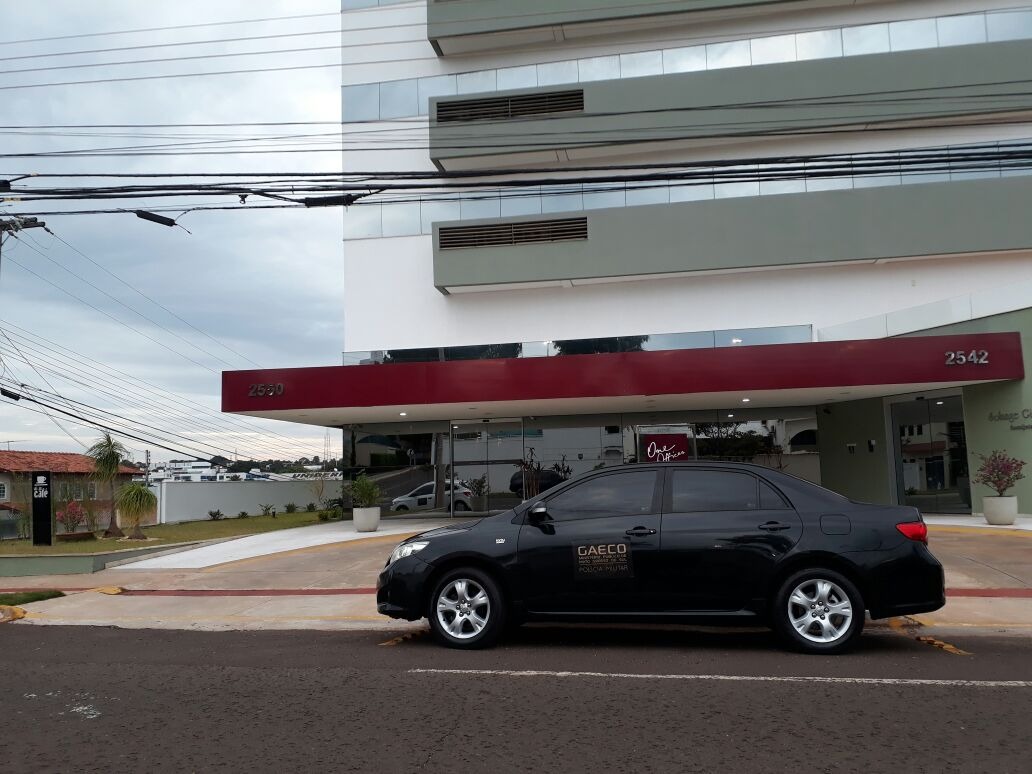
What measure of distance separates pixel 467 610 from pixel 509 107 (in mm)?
21950

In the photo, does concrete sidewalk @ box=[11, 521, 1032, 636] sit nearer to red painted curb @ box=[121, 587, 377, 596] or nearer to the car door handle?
red painted curb @ box=[121, 587, 377, 596]

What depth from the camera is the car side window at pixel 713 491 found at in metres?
7.71

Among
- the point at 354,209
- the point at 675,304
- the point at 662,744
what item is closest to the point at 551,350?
the point at 675,304

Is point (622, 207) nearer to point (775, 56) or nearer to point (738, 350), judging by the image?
point (775, 56)

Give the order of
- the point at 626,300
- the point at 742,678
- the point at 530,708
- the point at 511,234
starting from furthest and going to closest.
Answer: the point at 626,300 → the point at 511,234 → the point at 742,678 → the point at 530,708

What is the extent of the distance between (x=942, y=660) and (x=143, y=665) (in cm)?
705

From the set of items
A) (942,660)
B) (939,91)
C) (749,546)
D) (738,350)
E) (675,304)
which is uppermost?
(939,91)

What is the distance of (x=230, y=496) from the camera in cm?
3606

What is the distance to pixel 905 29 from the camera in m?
25.6

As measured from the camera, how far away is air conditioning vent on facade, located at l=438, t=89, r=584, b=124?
2655 centimetres

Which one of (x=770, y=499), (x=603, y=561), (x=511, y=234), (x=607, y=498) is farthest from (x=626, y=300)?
(x=603, y=561)

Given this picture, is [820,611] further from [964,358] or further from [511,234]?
[511,234]

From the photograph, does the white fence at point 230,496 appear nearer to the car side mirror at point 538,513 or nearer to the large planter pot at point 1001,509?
the large planter pot at point 1001,509

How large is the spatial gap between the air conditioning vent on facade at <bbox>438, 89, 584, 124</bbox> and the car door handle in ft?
69.0
